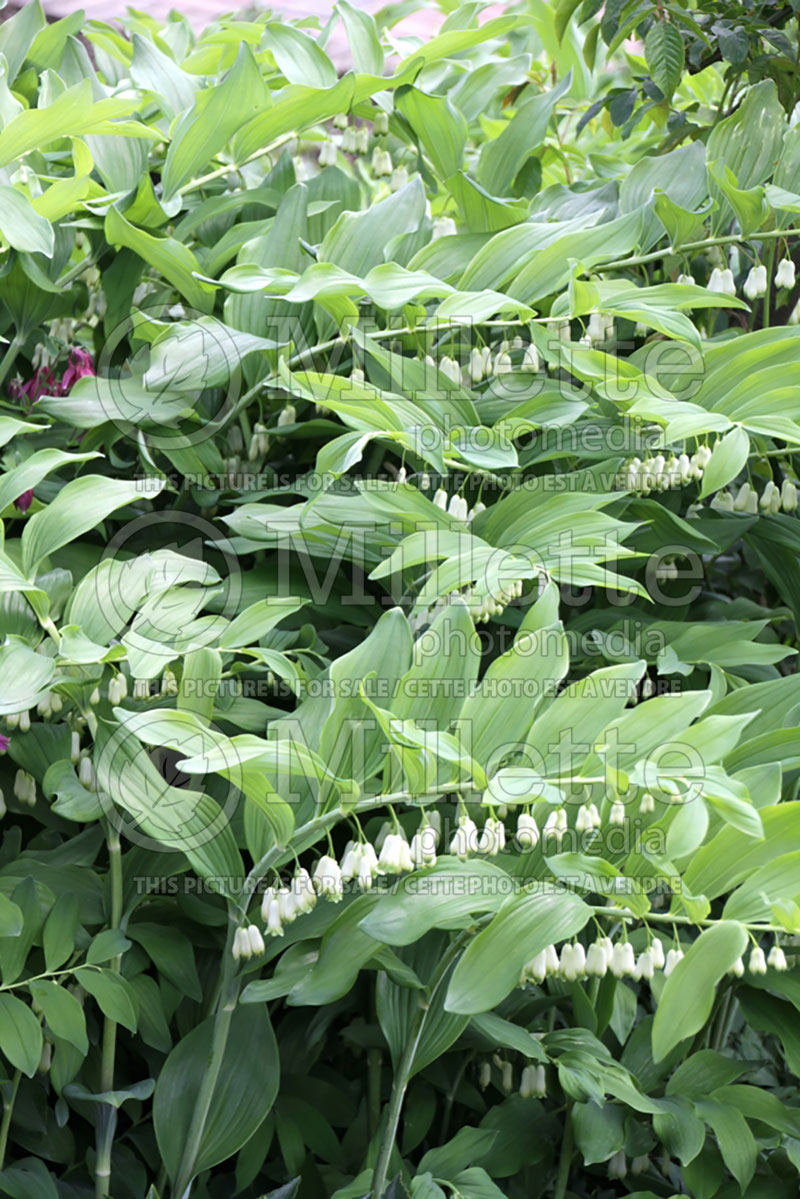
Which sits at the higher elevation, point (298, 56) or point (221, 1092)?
point (298, 56)

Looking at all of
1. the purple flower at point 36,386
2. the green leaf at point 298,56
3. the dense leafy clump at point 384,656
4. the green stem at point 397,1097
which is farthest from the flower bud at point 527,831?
the green leaf at point 298,56

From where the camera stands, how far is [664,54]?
4.60 feet

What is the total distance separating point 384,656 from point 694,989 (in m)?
0.33

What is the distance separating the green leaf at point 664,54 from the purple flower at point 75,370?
0.82 metres

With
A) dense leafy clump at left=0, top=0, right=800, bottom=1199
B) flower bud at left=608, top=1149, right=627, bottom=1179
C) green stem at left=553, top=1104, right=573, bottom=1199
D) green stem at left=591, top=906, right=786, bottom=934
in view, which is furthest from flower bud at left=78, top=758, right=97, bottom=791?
flower bud at left=608, top=1149, right=627, bottom=1179

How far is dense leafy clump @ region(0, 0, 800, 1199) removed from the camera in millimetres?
816

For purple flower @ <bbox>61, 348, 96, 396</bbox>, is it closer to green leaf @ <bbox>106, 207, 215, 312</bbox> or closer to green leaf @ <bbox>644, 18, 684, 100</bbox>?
green leaf @ <bbox>106, 207, 215, 312</bbox>

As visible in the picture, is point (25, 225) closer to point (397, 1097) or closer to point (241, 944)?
point (241, 944)

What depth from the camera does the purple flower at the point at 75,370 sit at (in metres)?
1.30

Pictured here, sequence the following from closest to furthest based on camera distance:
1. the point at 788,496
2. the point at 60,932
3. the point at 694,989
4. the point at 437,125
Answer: the point at 694,989
the point at 60,932
the point at 788,496
the point at 437,125

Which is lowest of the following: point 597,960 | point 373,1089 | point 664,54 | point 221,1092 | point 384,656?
point 373,1089

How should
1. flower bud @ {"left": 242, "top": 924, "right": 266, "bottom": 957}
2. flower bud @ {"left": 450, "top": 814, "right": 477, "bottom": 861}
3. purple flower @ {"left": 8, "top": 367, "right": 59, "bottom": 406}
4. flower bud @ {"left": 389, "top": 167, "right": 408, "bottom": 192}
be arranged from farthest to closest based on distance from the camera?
flower bud @ {"left": 389, "top": 167, "right": 408, "bottom": 192} < purple flower @ {"left": 8, "top": 367, "right": 59, "bottom": 406} < flower bud @ {"left": 242, "top": 924, "right": 266, "bottom": 957} < flower bud @ {"left": 450, "top": 814, "right": 477, "bottom": 861}

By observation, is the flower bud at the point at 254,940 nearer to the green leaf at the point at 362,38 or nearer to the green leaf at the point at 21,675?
the green leaf at the point at 21,675

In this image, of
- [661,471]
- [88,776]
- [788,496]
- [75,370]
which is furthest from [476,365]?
[88,776]
